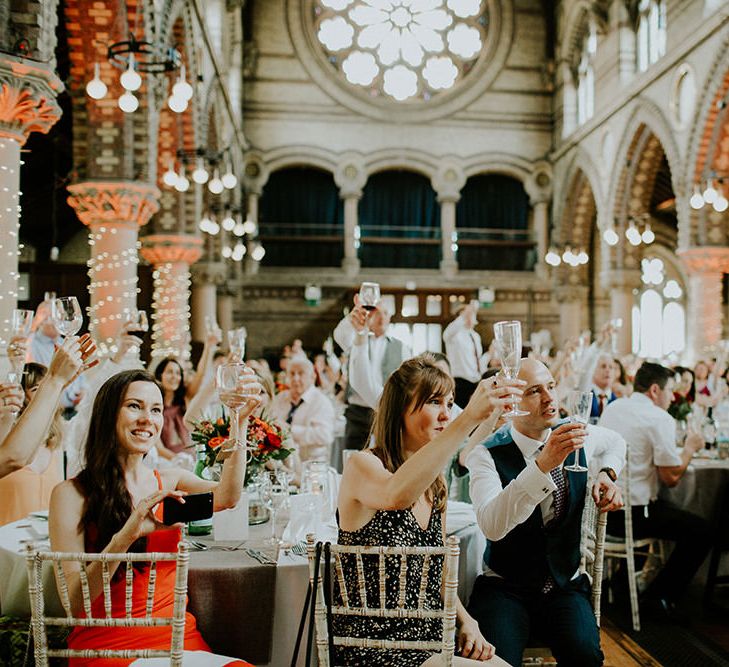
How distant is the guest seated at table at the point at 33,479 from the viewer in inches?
128

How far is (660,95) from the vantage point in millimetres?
12578

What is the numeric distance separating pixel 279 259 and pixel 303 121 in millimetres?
3285

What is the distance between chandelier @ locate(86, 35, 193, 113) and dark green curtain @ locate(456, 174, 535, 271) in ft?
37.8

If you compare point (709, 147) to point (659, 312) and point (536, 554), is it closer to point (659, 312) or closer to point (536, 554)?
point (659, 312)

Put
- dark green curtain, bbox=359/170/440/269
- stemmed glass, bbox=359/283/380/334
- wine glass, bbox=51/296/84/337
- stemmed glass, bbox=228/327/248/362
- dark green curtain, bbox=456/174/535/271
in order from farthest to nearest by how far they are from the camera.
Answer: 1. dark green curtain, bbox=456/174/535/271
2. dark green curtain, bbox=359/170/440/269
3. stemmed glass, bbox=359/283/380/334
4. stemmed glass, bbox=228/327/248/362
5. wine glass, bbox=51/296/84/337

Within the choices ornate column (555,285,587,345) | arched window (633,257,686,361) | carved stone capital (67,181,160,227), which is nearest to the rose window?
ornate column (555,285,587,345)

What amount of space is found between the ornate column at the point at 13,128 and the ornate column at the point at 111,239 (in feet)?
7.21

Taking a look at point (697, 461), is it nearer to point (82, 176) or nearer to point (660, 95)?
point (82, 176)

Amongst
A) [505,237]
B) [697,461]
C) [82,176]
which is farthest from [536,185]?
[697,461]

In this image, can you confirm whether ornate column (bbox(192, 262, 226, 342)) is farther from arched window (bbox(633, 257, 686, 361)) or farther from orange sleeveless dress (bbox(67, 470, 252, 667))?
orange sleeveless dress (bbox(67, 470, 252, 667))

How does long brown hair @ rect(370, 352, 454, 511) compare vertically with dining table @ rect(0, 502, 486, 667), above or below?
above

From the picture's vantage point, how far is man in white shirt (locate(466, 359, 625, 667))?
2445 millimetres

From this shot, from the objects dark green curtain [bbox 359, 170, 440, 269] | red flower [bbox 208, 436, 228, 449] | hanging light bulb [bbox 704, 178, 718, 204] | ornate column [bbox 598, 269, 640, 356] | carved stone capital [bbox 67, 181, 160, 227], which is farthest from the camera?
dark green curtain [bbox 359, 170, 440, 269]

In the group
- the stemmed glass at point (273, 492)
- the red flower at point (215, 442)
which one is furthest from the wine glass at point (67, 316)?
the stemmed glass at point (273, 492)
